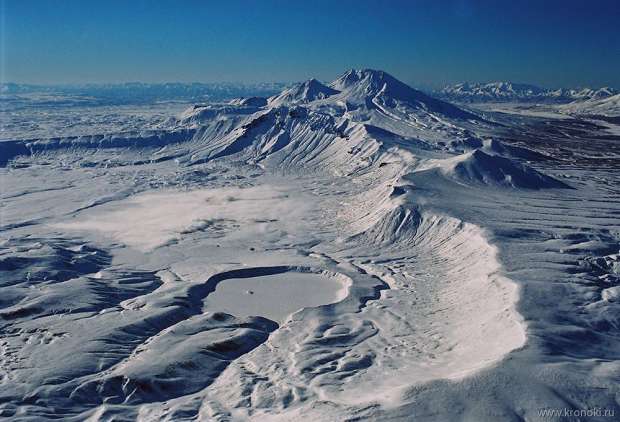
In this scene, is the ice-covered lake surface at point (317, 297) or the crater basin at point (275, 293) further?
the crater basin at point (275, 293)

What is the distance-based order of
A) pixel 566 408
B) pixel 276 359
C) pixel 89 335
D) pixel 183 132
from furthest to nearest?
pixel 183 132 < pixel 89 335 < pixel 276 359 < pixel 566 408

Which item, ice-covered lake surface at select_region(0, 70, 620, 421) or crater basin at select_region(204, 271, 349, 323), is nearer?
ice-covered lake surface at select_region(0, 70, 620, 421)

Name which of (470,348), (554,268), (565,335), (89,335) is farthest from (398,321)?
(89,335)

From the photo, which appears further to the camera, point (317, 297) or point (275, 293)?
point (275, 293)

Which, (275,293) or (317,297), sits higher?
(317,297)

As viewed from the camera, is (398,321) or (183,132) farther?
(183,132)

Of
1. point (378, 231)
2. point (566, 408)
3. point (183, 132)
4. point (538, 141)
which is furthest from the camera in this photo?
point (538, 141)

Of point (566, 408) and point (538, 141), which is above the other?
point (538, 141)

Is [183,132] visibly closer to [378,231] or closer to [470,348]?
[378,231]
